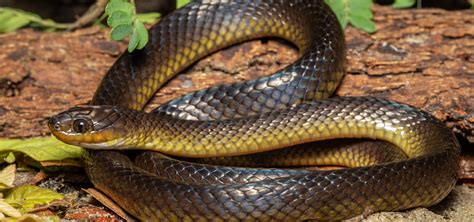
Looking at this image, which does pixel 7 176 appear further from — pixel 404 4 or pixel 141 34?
pixel 404 4

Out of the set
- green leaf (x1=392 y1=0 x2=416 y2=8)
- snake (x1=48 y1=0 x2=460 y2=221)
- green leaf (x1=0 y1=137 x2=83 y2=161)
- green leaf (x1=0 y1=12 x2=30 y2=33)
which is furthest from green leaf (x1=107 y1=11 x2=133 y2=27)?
green leaf (x1=392 y1=0 x2=416 y2=8)

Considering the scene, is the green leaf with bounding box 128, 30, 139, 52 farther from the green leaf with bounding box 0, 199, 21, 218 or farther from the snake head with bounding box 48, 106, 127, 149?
the green leaf with bounding box 0, 199, 21, 218

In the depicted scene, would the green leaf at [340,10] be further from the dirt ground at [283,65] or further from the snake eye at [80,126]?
the snake eye at [80,126]

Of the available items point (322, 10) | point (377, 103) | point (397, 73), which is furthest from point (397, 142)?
point (322, 10)

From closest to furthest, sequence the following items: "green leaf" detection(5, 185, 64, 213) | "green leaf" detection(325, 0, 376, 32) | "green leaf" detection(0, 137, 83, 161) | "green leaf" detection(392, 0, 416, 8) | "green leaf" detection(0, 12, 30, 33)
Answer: "green leaf" detection(5, 185, 64, 213), "green leaf" detection(0, 137, 83, 161), "green leaf" detection(325, 0, 376, 32), "green leaf" detection(0, 12, 30, 33), "green leaf" detection(392, 0, 416, 8)

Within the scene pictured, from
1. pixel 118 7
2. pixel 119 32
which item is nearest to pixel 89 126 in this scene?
pixel 119 32

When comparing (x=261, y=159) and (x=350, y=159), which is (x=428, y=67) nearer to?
(x=350, y=159)

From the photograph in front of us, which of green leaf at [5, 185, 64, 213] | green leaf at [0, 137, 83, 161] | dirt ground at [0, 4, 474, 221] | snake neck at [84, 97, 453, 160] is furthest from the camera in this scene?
dirt ground at [0, 4, 474, 221]
